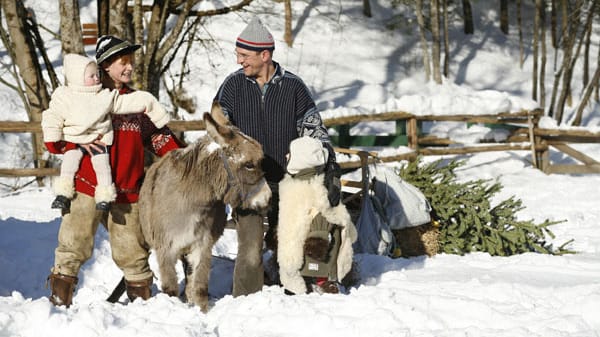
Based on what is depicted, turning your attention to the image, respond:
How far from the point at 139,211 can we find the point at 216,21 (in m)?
22.3

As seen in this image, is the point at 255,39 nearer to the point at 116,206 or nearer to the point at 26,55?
the point at 116,206

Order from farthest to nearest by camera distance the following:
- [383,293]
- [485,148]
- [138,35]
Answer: [485,148] < [138,35] < [383,293]

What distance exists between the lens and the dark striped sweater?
4.94 metres

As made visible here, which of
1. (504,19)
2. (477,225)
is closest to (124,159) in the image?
(477,225)

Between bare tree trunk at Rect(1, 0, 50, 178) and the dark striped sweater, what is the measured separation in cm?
718

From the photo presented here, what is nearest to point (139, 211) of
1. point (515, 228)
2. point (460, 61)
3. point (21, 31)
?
point (515, 228)

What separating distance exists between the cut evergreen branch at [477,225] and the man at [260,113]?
230 centimetres

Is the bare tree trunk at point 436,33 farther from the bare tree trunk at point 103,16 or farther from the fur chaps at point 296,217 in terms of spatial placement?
the fur chaps at point 296,217

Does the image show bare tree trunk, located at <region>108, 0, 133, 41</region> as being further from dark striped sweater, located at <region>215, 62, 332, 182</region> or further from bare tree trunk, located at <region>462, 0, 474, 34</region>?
bare tree trunk, located at <region>462, 0, 474, 34</region>

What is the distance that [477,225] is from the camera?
268 inches

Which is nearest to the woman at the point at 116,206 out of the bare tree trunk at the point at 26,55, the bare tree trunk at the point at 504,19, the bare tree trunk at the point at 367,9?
the bare tree trunk at the point at 26,55

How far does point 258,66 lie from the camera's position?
4.87 meters

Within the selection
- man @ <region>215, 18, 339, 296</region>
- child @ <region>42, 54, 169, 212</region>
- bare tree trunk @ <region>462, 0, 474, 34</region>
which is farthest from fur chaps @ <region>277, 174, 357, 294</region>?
bare tree trunk @ <region>462, 0, 474, 34</region>

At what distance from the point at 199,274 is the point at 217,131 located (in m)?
0.91
